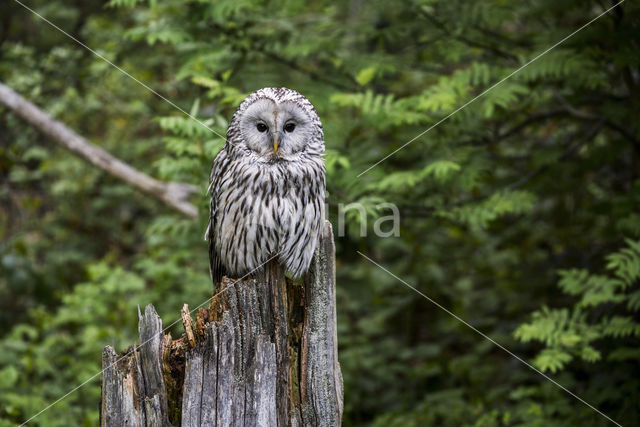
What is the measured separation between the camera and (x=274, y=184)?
10.8 feet

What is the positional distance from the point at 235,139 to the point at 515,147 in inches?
159

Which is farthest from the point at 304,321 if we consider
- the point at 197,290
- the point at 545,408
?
the point at 197,290

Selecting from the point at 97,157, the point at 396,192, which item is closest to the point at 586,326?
the point at 396,192

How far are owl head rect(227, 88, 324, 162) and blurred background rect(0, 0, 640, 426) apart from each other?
0.62m

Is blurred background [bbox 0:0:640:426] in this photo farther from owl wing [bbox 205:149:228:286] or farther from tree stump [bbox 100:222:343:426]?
tree stump [bbox 100:222:343:426]

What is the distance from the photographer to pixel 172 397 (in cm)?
274

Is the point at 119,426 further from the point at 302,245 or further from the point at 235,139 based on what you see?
the point at 235,139

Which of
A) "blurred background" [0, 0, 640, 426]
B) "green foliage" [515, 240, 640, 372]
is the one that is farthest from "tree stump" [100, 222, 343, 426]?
"green foliage" [515, 240, 640, 372]

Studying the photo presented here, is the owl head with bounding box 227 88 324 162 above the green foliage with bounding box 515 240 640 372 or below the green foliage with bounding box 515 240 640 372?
above

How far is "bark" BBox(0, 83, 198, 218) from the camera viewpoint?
5398 mm

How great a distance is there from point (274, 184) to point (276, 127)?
309mm

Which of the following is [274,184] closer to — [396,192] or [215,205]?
[215,205]

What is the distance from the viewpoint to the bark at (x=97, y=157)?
5.40 meters

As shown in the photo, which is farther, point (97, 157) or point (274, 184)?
point (97, 157)
